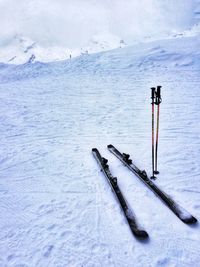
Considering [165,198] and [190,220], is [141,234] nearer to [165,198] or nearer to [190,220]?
[190,220]

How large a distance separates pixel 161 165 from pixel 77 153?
2.46m

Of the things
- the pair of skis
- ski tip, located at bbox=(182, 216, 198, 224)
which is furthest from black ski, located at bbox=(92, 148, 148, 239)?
ski tip, located at bbox=(182, 216, 198, 224)

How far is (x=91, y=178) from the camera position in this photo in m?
5.46

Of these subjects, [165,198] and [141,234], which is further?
[165,198]

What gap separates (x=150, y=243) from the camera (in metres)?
3.52

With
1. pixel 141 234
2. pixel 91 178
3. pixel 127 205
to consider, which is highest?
pixel 91 178

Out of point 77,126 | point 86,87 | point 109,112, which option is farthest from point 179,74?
point 77,126

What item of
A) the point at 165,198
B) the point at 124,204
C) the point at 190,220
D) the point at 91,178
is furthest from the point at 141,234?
the point at 91,178

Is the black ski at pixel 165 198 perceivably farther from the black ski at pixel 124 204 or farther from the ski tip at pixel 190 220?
the black ski at pixel 124 204

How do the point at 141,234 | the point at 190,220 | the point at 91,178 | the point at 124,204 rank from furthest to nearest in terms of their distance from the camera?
the point at 91,178 < the point at 124,204 < the point at 190,220 < the point at 141,234

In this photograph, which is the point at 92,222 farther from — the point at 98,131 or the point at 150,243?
the point at 98,131

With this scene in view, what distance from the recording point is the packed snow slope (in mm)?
3496

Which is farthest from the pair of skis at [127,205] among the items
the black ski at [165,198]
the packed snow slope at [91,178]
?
the packed snow slope at [91,178]

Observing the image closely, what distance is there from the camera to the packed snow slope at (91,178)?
3.50 m
